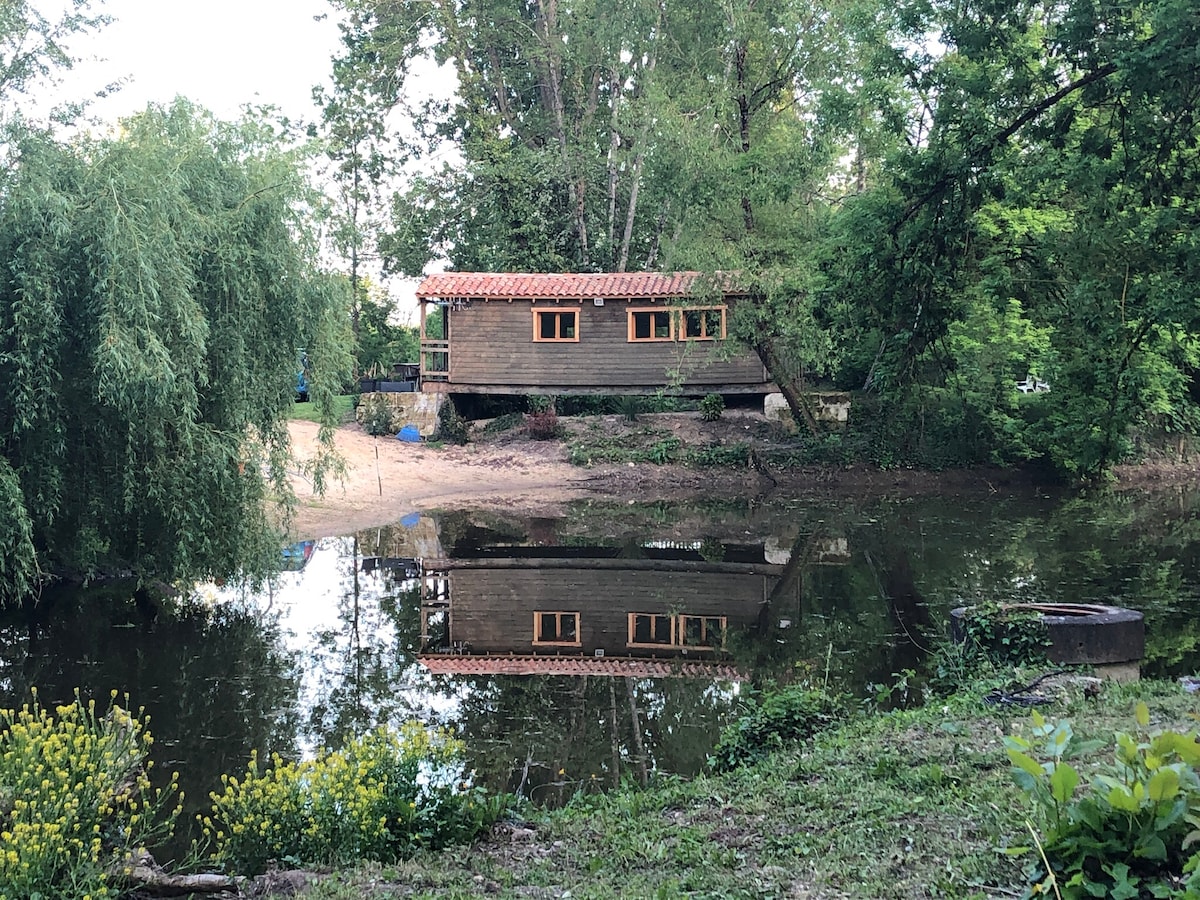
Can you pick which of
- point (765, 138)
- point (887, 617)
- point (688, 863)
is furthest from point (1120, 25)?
point (765, 138)

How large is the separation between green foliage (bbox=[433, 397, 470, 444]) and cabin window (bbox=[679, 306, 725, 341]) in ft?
20.4

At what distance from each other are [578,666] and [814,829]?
5427 mm

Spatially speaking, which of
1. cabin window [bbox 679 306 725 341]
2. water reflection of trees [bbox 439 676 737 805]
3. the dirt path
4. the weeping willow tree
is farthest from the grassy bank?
cabin window [bbox 679 306 725 341]

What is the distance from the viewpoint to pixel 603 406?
28.1 meters

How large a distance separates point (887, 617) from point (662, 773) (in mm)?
5446

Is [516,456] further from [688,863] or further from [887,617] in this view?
[688,863]

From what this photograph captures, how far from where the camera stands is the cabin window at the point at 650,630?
10.9 meters

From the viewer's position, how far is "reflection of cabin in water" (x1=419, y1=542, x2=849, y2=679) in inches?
404

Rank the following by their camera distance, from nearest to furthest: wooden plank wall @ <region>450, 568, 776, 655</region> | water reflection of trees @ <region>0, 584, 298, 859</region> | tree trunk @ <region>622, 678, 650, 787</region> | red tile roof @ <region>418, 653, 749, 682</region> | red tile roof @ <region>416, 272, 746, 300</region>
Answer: tree trunk @ <region>622, 678, 650, 787</region> < water reflection of trees @ <region>0, 584, 298, 859</region> < red tile roof @ <region>418, 653, 749, 682</region> < wooden plank wall @ <region>450, 568, 776, 655</region> < red tile roof @ <region>416, 272, 746, 300</region>

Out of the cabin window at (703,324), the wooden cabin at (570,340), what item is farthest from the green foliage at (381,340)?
the cabin window at (703,324)

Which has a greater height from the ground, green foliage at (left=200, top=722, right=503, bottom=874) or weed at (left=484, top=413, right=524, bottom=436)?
weed at (left=484, top=413, right=524, bottom=436)

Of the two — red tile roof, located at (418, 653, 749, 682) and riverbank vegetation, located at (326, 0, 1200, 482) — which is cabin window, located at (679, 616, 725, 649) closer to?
red tile roof, located at (418, 653, 749, 682)

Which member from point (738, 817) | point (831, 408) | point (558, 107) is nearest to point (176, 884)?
point (738, 817)

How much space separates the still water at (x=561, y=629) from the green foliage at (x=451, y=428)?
7.79m
